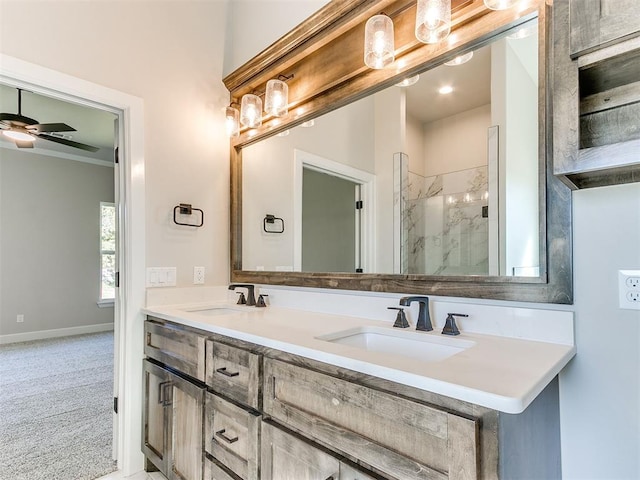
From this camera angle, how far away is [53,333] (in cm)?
511

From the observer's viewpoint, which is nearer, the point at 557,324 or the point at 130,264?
the point at 557,324

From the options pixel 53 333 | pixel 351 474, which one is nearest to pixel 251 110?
pixel 351 474

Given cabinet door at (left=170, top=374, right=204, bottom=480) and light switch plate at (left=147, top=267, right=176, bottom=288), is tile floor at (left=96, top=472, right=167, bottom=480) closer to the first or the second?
cabinet door at (left=170, top=374, right=204, bottom=480)

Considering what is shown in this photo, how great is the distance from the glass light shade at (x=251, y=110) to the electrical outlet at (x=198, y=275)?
3.16 ft

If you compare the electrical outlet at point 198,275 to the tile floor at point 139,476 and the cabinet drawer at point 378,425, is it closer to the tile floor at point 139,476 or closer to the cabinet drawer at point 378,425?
the tile floor at point 139,476

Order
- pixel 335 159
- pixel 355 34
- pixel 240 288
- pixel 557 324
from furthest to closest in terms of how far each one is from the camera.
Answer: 1. pixel 240 288
2. pixel 335 159
3. pixel 355 34
4. pixel 557 324

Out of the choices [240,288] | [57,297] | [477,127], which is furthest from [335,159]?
[57,297]

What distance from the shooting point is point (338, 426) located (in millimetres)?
995

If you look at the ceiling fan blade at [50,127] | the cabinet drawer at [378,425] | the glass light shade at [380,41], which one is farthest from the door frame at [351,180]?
the ceiling fan blade at [50,127]

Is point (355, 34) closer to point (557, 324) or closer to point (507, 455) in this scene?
point (557, 324)

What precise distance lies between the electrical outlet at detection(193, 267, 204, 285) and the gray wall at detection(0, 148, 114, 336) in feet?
13.9

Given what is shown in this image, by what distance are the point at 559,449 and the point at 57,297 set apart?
6.12m

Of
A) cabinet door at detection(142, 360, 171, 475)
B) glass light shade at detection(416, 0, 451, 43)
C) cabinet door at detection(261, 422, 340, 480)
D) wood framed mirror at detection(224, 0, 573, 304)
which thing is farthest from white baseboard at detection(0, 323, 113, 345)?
glass light shade at detection(416, 0, 451, 43)

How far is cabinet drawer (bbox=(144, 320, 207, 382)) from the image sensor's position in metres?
1.56
